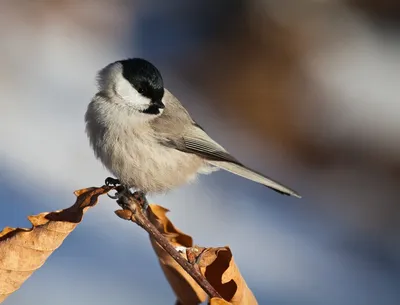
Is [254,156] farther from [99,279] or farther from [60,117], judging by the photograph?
[99,279]

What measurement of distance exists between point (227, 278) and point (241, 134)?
3405mm

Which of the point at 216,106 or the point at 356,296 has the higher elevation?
the point at 216,106

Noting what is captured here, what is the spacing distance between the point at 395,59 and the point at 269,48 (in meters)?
0.94

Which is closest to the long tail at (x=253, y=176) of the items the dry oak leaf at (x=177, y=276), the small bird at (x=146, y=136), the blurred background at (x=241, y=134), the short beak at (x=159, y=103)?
the small bird at (x=146, y=136)

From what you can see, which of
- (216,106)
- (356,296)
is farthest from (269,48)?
(356,296)

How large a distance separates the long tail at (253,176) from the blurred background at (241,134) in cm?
129

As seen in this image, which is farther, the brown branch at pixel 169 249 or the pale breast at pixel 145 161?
the pale breast at pixel 145 161

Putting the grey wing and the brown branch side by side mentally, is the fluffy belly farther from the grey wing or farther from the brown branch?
the brown branch

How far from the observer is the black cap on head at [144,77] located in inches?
70.8

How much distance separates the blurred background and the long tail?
1286 millimetres

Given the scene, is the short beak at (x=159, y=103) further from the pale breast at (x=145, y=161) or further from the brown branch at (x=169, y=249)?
the brown branch at (x=169, y=249)

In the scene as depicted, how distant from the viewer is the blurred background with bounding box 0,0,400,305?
335 centimetres

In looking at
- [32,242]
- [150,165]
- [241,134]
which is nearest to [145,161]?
[150,165]

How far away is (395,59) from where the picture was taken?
501 cm
